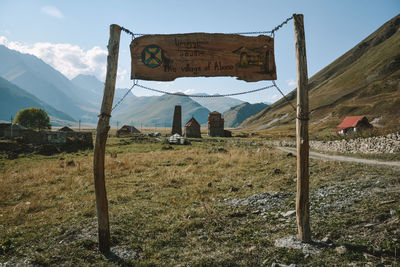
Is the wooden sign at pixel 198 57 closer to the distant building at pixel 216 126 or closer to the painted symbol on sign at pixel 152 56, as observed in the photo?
the painted symbol on sign at pixel 152 56

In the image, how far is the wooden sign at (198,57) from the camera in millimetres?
5922

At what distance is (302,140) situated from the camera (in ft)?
17.1

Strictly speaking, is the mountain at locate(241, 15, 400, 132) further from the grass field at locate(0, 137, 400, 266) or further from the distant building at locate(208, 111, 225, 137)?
the grass field at locate(0, 137, 400, 266)

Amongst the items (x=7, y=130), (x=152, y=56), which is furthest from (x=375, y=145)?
→ (x=7, y=130)

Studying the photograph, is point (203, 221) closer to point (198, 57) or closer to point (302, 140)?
point (302, 140)

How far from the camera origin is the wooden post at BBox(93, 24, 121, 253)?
525 centimetres

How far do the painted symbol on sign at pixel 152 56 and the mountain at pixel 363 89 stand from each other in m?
74.5

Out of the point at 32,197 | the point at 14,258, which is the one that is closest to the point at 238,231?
the point at 14,258

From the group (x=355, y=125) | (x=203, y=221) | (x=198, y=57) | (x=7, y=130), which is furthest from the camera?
(x=355, y=125)

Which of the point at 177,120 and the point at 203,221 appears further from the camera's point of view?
the point at 177,120

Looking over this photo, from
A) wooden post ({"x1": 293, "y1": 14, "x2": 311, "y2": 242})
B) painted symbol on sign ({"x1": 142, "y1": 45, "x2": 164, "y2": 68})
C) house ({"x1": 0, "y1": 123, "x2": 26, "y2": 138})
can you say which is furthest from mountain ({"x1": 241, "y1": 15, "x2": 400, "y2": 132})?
house ({"x1": 0, "y1": 123, "x2": 26, "y2": 138})

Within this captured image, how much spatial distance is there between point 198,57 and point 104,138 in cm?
299

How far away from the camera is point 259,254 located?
5.02m

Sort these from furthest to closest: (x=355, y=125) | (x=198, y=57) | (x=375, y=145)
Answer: (x=355, y=125) < (x=375, y=145) < (x=198, y=57)
